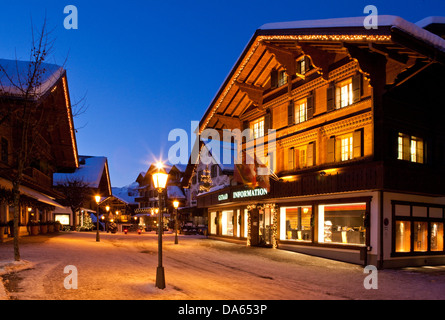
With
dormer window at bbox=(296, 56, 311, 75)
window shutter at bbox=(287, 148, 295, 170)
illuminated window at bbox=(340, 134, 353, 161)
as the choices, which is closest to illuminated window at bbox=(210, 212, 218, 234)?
window shutter at bbox=(287, 148, 295, 170)

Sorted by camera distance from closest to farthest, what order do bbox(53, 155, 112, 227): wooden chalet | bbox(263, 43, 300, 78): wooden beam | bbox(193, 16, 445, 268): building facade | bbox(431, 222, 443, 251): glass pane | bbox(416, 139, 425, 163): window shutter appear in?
1. bbox(193, 16, 445, 268): building facade
2. bbox(416, 139, 425, 163): window shutter
3. bbox(431, 222, 443, 251): glass pane
4. bbox(263, 43, 300, 78): wooden beam
5. bbox(53, 155, 112, 227): wooden chalet

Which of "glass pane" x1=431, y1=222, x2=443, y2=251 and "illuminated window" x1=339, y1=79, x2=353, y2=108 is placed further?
"glass pane" x1=431, y1=222, x2=443, y2=251

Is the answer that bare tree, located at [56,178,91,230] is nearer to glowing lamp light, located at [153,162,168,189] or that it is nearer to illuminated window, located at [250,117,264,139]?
illuminated window, located at [250,117,264,139]

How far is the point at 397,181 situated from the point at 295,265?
5953 millimetres

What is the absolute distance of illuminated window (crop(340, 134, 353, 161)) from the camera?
19.7m

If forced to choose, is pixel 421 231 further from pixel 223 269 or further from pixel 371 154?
pixel 223 269

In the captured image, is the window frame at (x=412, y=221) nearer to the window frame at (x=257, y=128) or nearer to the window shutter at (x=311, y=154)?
the window shutter at (x=311, y=154)

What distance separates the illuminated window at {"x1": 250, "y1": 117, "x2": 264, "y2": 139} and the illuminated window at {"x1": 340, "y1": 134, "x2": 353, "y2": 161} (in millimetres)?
8214

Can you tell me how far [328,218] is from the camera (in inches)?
822

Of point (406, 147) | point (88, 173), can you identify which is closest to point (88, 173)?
point (88, 173)

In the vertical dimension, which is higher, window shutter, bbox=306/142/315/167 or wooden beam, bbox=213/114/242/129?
wooden beam, bbox=213/114/242/129

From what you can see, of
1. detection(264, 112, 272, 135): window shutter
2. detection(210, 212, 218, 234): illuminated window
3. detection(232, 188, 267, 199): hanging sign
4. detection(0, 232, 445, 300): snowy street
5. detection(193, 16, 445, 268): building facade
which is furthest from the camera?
detection(210, 212, 218, 234): illuminated window

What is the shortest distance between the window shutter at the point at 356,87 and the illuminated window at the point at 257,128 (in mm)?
9317
